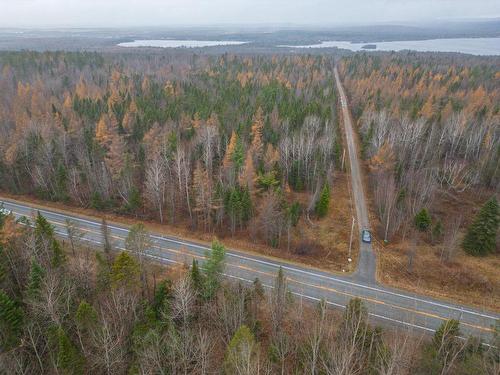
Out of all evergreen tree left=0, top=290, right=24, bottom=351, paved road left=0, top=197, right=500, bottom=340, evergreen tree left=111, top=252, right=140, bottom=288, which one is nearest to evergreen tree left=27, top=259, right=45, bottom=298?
evergreen tree left=0, top=290, right=24, bottom=351

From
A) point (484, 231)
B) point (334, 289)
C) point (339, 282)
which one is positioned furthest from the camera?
point (484, 231)

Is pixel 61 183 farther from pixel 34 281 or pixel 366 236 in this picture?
pixel 366 236

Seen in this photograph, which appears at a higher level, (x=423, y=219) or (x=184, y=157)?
(x=184, y=157)

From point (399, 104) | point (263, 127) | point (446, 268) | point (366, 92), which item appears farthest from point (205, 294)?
point (366, 92)

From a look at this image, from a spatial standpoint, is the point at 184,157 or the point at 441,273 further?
the point at 184,157

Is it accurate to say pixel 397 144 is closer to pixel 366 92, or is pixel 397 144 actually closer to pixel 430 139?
pixel 430 139

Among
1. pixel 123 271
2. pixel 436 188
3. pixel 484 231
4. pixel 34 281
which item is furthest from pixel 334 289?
pixel 34 281

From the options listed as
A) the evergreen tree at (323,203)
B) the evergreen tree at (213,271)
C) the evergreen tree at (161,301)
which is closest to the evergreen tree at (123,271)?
the evergreen tree at (161,301)
